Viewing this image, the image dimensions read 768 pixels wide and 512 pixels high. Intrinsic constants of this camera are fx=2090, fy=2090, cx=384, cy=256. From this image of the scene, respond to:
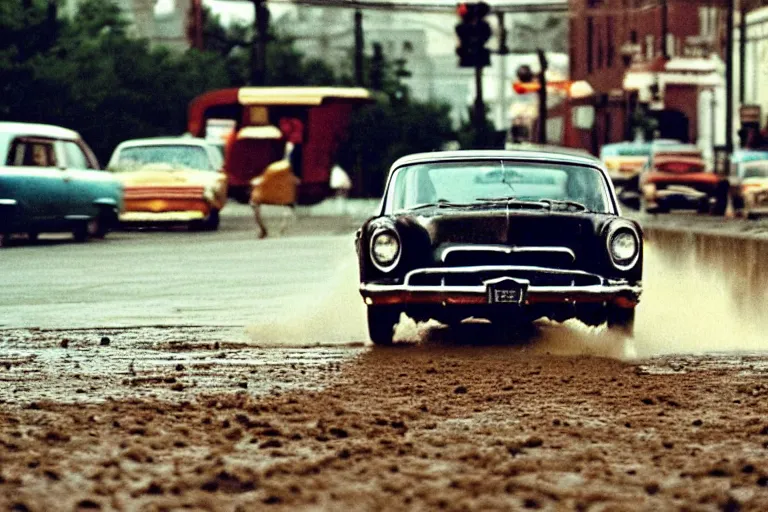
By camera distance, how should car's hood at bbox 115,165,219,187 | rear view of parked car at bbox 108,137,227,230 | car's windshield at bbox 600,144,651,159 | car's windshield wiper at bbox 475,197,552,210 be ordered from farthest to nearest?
car's windshield at bbox 600,144,651,159
rear view of parked car at bbox 108,137,227,230
car's hood at bbox 115,165,219,187
car's windshield wiper at bbox 475,197,552,210

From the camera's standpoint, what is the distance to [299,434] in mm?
8781

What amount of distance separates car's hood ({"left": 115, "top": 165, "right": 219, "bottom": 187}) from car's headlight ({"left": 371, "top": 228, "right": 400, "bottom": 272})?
20.3 metres

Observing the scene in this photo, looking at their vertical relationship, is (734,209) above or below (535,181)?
below

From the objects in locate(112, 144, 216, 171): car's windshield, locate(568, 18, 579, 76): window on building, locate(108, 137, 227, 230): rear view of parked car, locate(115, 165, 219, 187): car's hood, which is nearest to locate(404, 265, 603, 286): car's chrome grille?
locate(108, 137, 227, 230): rear view of parked car

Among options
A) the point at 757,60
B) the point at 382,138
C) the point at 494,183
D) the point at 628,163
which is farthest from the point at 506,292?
the point at 757,60

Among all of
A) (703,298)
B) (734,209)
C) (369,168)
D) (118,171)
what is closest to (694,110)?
(369,168)

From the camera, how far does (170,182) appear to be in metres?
33.4

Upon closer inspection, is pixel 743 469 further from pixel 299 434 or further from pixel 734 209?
pixel 734 209

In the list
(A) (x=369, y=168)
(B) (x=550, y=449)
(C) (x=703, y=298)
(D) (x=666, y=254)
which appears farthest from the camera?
(A) (x=369, y=168)

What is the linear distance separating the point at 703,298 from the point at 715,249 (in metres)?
9.19

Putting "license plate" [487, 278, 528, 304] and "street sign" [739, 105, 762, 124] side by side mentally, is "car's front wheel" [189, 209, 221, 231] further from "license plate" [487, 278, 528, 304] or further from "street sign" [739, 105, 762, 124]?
"street sign" [739, 105, 762, 124]

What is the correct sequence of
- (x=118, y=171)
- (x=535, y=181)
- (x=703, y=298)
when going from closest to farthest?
(x=535, y=181) < (x=703, y=298) < (x=118, y=171)

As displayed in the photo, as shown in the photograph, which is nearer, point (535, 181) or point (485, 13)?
point (535, 181)

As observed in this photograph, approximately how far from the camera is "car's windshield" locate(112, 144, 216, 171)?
1337 inches
